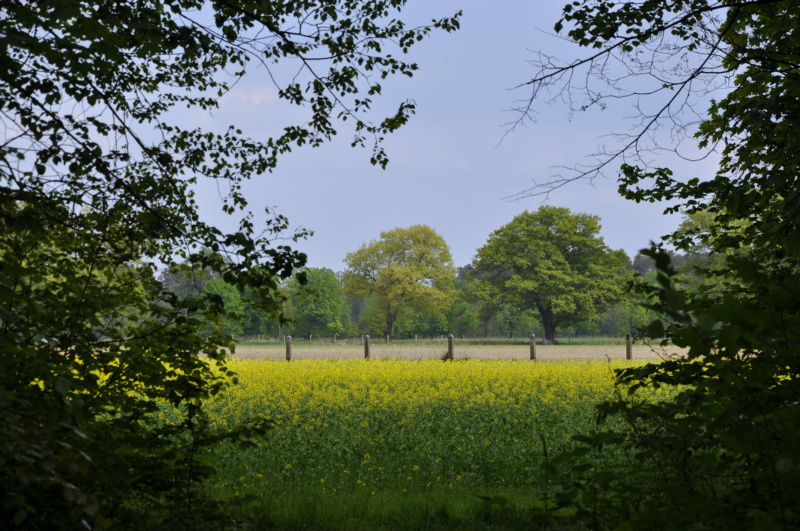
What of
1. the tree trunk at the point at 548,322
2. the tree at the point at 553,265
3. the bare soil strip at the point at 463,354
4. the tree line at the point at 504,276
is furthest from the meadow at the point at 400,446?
the tree trunk at the point at 548,322

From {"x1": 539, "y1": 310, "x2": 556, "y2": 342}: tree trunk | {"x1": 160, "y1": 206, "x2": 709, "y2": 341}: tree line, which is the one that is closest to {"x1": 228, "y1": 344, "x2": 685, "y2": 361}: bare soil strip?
{"x1": 160, "y1": 206, "x2": 709, "y2": 341}: tree line

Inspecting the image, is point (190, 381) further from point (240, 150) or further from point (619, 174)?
point (619, 174)

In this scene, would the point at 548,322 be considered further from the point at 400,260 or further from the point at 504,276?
the point at 400,260

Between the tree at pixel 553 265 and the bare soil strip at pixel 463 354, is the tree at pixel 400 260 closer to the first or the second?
the tree at pixel 553 265

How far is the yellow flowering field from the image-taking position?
7.87m

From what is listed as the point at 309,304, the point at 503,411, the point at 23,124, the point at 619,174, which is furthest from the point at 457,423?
the point at 309,304

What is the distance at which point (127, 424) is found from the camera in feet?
13.4

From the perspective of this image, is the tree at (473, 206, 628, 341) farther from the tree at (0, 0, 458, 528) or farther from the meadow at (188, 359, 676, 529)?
the tree at (0, 0, 458, 528)

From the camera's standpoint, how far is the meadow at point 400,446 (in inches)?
245

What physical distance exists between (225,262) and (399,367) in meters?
15.7

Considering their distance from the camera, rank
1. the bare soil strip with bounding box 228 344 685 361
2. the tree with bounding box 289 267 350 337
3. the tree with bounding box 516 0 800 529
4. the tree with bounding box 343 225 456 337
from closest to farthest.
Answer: the tree with bounding box 516 0 800 529, the bare soil strip with bounding box 228 344 685 361, the tree with bounding box 343 225 456 337, the tree with bounding box 289 267 350 337

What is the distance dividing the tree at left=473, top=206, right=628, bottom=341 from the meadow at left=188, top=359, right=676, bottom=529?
30315mm

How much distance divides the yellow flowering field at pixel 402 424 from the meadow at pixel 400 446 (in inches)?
1.1

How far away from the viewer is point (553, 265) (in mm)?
48031
